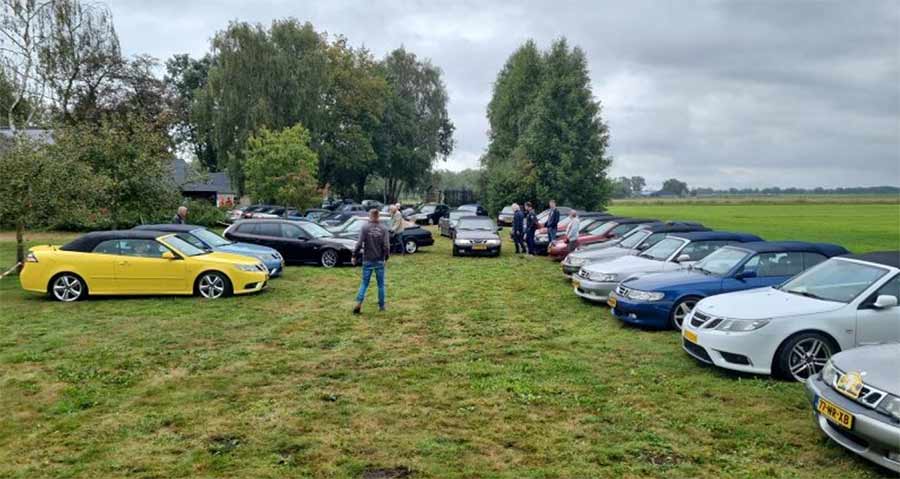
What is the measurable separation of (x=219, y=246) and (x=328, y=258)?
3.44 meters

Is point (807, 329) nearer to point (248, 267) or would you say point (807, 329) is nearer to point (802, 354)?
point (802, 354)

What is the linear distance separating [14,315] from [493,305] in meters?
8.14

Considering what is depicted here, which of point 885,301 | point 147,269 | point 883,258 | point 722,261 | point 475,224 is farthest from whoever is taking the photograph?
point 475,224

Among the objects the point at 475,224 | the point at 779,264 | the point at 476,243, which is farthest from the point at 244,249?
the point at 779,264

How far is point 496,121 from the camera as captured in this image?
1924 inches

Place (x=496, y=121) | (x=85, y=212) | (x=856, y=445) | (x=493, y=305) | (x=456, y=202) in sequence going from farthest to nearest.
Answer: (x=456, y=202) → (x=496, y=121) → (x=85, y=212) → (x=493, y=305) → (x=856, y=445)

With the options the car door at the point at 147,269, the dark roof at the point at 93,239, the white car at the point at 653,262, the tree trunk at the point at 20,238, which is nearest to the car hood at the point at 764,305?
the white car at the point at 653,262

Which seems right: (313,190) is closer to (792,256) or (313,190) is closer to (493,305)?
(493,305)

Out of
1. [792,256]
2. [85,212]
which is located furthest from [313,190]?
[792,256]

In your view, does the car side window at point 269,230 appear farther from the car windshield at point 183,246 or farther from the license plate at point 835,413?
the license plate at point 835,413

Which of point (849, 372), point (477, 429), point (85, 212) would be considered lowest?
point (477, 429)

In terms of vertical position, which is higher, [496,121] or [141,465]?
[496,121]

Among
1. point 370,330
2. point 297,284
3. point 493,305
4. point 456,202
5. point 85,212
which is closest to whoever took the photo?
point 370,330

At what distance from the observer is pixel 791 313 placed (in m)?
6.23
